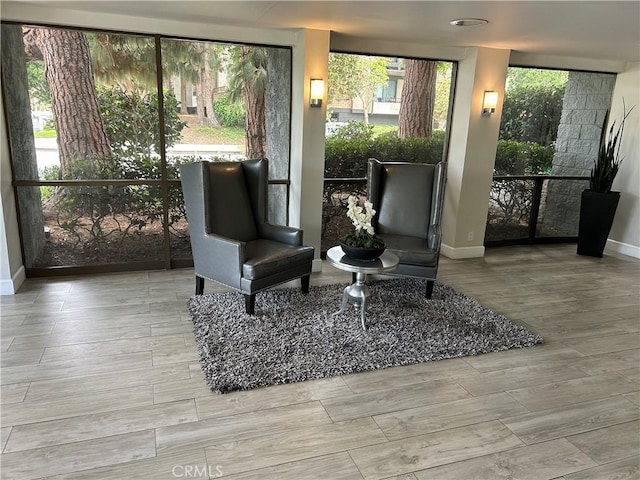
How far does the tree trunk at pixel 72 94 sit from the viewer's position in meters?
3.87

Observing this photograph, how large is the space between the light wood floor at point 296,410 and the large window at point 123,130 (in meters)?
0.86

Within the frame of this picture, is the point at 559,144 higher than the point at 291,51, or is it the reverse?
the point at 291,51

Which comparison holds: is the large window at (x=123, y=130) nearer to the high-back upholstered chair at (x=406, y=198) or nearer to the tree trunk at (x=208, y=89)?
the tree trunk at (x=208, y=89)

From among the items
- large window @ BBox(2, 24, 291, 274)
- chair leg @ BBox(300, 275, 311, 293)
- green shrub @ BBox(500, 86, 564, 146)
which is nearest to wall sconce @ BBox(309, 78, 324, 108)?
large window @ BBox(2, 24, 291, 274)

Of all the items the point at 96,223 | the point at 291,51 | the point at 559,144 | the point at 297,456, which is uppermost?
the point at 291,51

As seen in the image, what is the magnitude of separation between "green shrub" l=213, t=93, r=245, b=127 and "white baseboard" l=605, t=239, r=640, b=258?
192 inches

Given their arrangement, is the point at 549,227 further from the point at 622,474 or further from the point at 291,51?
the point at 622,474

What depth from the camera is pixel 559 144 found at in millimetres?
5824

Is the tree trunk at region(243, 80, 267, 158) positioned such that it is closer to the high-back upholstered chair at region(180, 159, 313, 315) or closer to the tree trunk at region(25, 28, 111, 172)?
the high-back upholstered chair at region(180, 159, 313, 315)

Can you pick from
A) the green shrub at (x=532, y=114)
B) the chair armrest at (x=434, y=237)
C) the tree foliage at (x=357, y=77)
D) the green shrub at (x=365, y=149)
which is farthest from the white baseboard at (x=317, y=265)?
the green shrub at (x=532, y=114)

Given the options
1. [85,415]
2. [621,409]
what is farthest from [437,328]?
[85,415]

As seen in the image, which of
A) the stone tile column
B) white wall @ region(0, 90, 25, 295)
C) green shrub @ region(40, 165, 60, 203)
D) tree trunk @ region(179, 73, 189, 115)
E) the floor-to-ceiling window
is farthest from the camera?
the stone tile column

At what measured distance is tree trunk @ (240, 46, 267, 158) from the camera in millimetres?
4489

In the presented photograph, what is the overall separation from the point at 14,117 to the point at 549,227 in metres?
6.11
